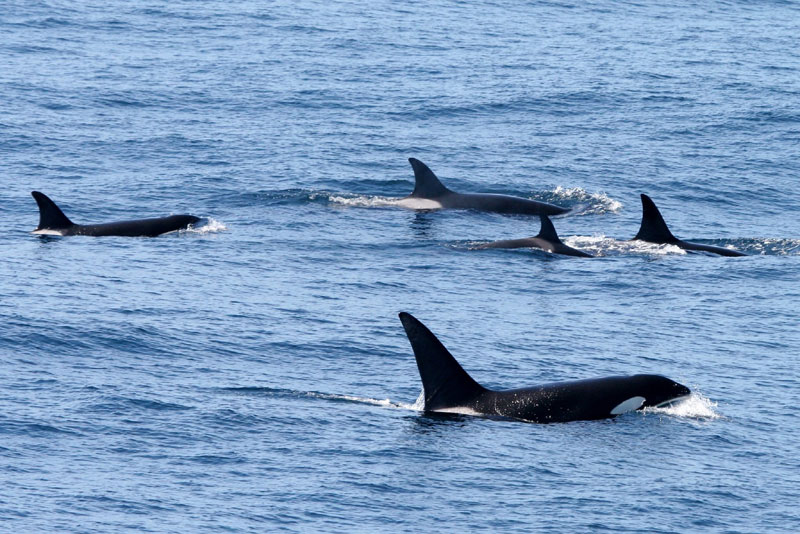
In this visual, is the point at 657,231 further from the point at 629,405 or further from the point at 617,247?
the point at 629,405

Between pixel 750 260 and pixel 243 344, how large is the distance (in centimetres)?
1305

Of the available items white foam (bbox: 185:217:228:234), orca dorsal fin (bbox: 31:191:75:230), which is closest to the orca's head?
white foam (bbox: 185:217:228:234)

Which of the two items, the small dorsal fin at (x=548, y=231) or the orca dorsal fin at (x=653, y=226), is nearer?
the small dorsal fin at (x=548, y=231)

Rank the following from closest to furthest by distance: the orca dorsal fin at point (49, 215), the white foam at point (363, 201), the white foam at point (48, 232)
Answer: the orca dorsal fin at point (49, 215) < the white foam at point (48, 232) < the white foam at point (363, 201)

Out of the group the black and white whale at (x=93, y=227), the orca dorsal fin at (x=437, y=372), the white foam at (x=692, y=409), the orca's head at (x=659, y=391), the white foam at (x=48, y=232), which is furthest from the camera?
the white foam at (x=48, y=232)

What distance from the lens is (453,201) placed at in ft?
126

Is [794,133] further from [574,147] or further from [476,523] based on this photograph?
[476,523]

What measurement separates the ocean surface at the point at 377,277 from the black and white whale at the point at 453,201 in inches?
24.4

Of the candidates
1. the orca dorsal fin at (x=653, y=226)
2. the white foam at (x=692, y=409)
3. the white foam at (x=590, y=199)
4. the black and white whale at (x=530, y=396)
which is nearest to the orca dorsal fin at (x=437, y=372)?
the black and white whale at (x=530, y=396)

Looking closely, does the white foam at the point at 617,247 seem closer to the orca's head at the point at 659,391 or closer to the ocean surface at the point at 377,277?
the ocean surface at the point at 377,277

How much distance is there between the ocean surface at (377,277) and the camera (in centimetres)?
1916

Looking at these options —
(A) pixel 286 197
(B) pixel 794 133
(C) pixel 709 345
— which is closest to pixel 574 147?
(B) pixel 794 133

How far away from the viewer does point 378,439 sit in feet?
67.6

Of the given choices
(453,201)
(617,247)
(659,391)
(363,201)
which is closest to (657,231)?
(617,247)
